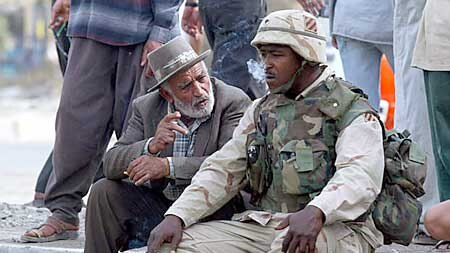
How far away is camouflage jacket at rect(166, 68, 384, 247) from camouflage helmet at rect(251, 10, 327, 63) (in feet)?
0.42

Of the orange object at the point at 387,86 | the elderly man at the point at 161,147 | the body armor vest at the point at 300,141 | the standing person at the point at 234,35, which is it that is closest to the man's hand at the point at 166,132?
the elderly man at the point at 161,147

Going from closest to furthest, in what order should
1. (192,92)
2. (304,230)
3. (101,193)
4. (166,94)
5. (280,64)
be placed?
(304,230) → (280,64) → (101,193) → (192,92) → (166,94)

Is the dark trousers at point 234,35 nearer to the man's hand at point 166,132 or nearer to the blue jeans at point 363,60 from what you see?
the blue jeans at point 363,60

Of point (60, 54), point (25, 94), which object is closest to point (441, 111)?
point (60, 54)

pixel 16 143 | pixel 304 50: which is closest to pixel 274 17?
pixel 304 50

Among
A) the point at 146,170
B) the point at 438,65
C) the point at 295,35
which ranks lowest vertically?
the point at 146,170

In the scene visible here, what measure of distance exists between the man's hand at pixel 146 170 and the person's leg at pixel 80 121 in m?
1.11

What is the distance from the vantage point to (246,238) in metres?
4.83

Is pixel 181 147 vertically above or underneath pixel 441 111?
underneath

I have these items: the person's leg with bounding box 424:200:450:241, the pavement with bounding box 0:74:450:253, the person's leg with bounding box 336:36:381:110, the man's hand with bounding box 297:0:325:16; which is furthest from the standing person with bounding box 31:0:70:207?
the person's leg with bounding box 424:200:450:241

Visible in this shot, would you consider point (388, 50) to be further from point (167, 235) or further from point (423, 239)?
point (167, 235)

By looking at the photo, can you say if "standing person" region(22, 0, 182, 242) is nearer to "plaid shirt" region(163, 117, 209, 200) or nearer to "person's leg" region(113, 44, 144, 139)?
"person's leg" region(113, 44, 144, 139)

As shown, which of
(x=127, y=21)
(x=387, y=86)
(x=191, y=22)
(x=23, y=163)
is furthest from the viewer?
(x=23, y=163)

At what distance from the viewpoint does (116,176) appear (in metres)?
5.41
